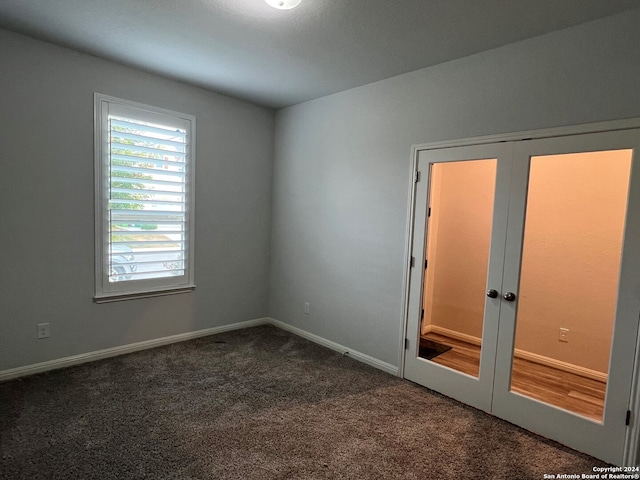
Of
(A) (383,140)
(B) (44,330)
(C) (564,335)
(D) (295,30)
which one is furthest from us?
(A) (383,140)

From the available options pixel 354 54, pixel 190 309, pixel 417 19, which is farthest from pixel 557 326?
pixel 190 309

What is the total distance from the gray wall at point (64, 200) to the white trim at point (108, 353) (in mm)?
51

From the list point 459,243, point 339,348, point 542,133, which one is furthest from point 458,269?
point 339,348

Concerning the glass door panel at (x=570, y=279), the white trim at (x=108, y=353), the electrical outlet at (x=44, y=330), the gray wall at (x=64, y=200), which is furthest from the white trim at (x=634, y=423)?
the electrical outlet at (x=44, y=330)

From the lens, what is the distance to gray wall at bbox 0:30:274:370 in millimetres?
2855

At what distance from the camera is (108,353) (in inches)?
135

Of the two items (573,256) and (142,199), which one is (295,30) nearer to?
(142,199)

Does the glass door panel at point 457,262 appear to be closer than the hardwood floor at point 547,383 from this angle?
No

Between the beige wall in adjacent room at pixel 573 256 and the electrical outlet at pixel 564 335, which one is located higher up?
the beige wall in adjacent room at pixel 573 256

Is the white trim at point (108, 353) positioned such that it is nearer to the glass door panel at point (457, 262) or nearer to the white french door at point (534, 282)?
the white french door at point (534, 282)

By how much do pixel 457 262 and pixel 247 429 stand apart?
217 cm

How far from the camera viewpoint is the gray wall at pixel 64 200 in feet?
9.37

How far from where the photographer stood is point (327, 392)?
2949 millimetres

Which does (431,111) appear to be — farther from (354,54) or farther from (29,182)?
(29,182)
